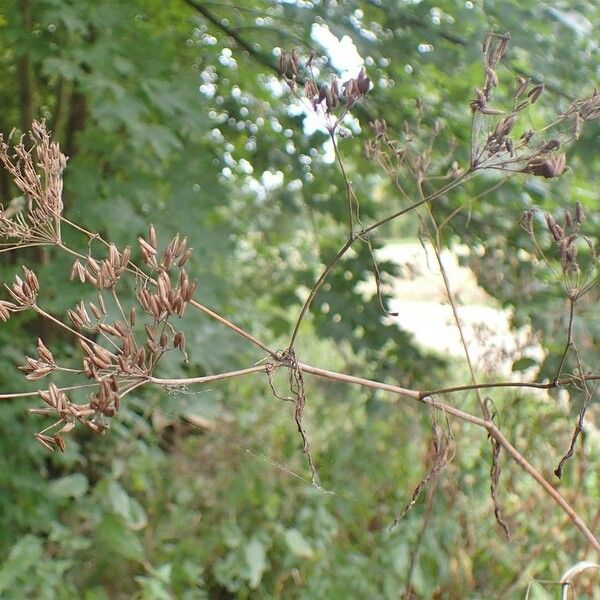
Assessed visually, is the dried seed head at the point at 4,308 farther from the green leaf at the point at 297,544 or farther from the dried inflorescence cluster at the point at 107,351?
the green leaf at the point at 297,544

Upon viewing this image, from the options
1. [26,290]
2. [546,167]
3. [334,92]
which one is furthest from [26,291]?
[546,167]

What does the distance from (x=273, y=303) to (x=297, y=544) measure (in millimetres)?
643

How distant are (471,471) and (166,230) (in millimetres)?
1098

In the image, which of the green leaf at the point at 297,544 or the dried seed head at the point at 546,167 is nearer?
the dried seed head at the point at 546,167

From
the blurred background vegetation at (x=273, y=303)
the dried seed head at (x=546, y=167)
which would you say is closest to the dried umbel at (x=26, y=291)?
the dried seed head at (x=546, y=167)

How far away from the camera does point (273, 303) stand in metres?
2.28

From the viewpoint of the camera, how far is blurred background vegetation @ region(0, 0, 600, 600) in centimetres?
163

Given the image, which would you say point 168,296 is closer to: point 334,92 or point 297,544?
point 334,92

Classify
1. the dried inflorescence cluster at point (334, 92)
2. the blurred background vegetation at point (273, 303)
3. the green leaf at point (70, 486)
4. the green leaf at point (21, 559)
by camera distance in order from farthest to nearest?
the green leaf at point (70, 486) → the green leaf at point (21, 559) → the blurred background vegetation at point (273, 303) → the dried inflorescence cluster at point (334, 92)

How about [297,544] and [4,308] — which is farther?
[297,544]

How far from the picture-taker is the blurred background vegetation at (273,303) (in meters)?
1.63

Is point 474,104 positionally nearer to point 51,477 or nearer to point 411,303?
point 51,477

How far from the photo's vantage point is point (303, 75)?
1520 mm

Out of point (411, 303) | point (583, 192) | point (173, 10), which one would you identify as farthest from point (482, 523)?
point (411, 303)
